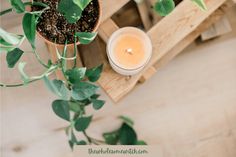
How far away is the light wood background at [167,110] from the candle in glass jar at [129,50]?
21cm

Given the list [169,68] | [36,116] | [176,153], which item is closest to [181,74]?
[169,68]

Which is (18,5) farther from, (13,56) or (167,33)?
(167,33)

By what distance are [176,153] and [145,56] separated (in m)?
0.31

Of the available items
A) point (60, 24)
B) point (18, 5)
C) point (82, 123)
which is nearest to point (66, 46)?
point (60, 24)

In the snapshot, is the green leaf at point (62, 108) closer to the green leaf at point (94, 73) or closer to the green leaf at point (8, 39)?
the green leaf at point (94, 73)

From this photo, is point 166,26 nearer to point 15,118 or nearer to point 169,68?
point 169,68

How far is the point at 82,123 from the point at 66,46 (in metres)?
0.26

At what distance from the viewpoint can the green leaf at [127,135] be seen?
3.32 ft

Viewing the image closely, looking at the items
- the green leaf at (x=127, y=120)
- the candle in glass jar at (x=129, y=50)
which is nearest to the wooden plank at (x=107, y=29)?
the candle in glass jar at (x=129, y=50)

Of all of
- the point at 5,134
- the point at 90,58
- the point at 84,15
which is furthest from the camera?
the point at 5,134

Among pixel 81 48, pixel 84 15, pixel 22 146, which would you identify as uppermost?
pixel 84 15

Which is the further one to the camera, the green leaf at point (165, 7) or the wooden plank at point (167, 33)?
the wooden plank at point (167, 33)

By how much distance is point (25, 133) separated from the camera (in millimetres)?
1045

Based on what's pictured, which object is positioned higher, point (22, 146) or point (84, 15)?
point (84, 15)
